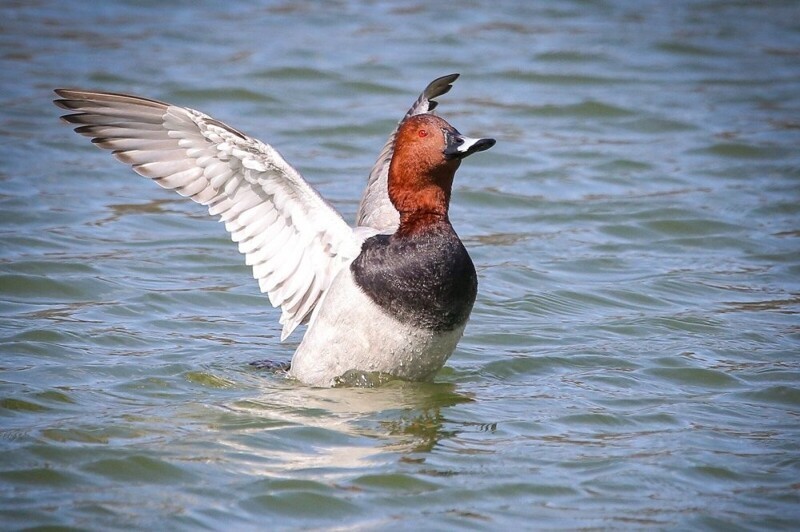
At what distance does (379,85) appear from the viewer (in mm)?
14836

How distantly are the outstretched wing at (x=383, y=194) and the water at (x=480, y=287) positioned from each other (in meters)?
1.08

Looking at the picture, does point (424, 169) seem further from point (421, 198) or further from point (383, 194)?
point (383, 194)

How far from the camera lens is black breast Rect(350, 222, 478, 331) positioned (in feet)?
22.1

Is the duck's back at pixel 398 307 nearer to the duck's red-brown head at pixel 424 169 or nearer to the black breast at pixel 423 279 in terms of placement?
the black breast at pixel 423 279

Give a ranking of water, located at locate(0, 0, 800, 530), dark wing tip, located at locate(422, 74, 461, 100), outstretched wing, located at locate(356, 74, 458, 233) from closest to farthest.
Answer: water, located at locate(0, 0, 800, 530), outstretched wing, located at locate(356, 74, 458, 233), dark wing tip, located at locate(422, 74, 461, 100)

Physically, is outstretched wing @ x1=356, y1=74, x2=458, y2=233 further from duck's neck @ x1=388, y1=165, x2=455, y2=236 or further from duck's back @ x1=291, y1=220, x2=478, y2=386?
duck's back @ x1=291, y1=220, x2=478, y2=386

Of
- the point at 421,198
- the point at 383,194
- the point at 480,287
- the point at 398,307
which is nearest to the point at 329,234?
the point at 421,198

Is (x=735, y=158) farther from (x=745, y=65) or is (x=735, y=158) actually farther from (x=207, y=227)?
(x=207, y=227)

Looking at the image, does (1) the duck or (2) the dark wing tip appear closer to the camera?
(1) the duck

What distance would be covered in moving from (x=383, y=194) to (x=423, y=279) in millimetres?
1770

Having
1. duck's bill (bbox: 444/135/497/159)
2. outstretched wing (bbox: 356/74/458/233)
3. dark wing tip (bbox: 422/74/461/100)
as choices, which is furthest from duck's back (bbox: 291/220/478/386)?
dark wing tip (bbox: 422/74/461/100)

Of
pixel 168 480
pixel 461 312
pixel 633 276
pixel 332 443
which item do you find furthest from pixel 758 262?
pixel 168 480

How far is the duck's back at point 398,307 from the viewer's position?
22.1ft

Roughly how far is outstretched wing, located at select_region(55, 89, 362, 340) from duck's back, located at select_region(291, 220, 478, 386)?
0.30 meters
